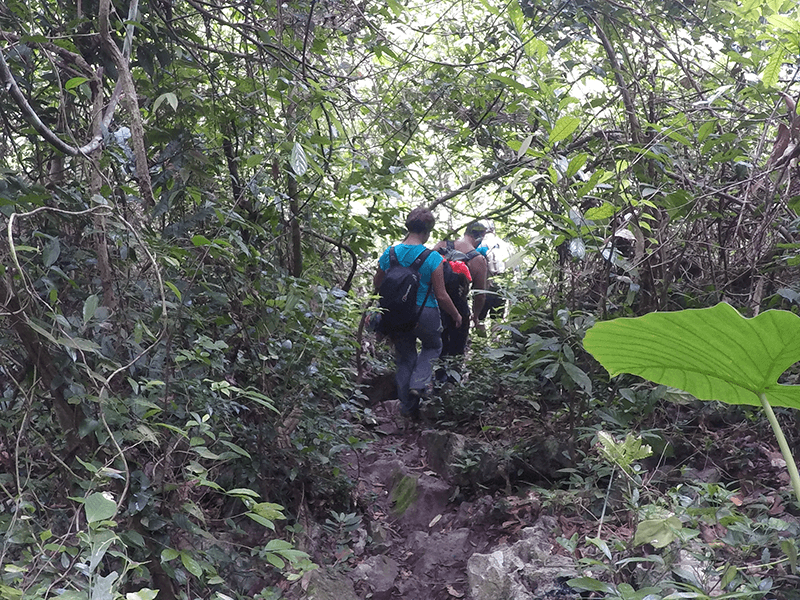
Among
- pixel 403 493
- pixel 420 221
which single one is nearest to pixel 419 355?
pixel 420 221

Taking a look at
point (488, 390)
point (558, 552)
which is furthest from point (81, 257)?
point (488, 390)

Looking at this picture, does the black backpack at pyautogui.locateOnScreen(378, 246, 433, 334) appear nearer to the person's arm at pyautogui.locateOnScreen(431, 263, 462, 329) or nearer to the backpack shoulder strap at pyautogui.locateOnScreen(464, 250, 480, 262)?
the person's arm at pyautogui.locateOnScreen(431, 263, 462, 329)

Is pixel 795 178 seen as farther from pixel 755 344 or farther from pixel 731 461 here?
pixel 755 344

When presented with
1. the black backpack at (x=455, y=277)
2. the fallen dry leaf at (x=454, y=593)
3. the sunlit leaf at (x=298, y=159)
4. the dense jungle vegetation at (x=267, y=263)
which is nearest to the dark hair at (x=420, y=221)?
the black backpack at (x=455, y=277)

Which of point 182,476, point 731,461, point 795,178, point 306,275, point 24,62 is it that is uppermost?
point 795,178

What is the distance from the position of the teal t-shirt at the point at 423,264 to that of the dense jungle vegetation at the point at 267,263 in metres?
0.54

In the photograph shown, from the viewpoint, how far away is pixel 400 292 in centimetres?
456

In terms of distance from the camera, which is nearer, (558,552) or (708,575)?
(708,575)

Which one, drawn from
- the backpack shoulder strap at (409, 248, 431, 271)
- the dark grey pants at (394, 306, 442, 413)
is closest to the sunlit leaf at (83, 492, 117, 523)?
the backpack shoulder strap at (409, 248, 431, 271)

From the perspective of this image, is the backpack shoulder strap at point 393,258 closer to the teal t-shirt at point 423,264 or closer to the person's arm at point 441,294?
the teal t-shirt at point 423,264

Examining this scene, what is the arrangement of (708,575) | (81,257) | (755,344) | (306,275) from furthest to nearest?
1. (306,275)
2. (81,257)
3. (708,575)
4. (755,344)

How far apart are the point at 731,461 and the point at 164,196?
2.88 metres

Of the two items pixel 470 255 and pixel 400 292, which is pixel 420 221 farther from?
pixel 470 255

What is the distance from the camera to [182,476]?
8.24 ft
